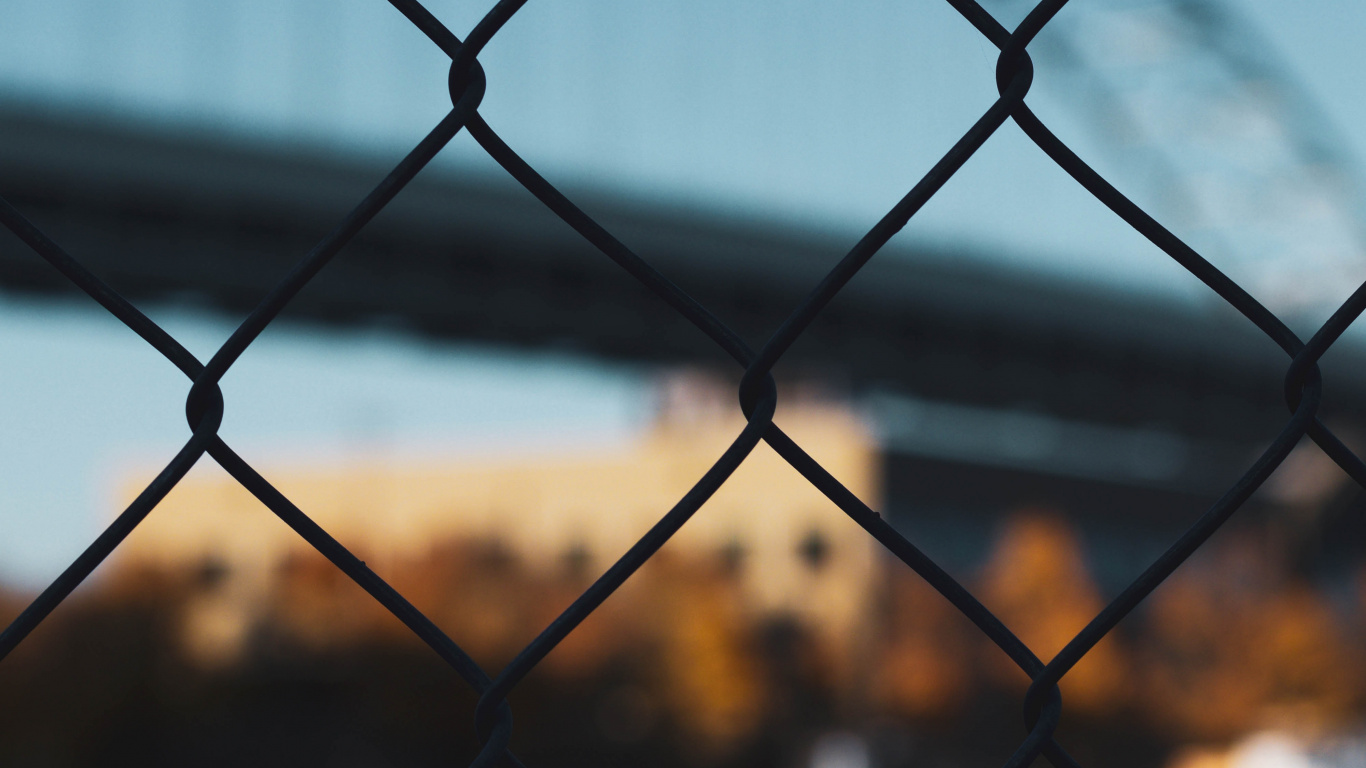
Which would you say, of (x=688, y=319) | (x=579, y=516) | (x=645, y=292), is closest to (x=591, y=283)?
(x=645, y=292)

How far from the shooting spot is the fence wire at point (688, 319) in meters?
0.75

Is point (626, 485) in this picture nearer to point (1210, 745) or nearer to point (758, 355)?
point (1210, 745)

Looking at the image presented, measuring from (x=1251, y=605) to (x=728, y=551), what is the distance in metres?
12.4

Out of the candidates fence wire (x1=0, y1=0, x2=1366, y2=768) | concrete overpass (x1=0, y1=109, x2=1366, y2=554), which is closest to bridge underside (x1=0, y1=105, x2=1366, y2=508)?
concrete overpass (x1=0, y1=109, x2=1366, y2=554)

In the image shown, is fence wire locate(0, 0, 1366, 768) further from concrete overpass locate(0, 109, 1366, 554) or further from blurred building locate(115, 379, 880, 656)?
blurred building locate(115, 379, 880, 656)

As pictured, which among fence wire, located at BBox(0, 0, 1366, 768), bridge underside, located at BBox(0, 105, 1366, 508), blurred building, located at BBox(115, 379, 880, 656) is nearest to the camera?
fence wire, located at BBox(0, 0, 1366, 768)

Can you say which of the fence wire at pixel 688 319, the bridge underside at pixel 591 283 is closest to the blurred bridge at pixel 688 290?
the bridge underside at pixel 591 283

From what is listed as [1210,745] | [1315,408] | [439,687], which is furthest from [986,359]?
[1315,408]

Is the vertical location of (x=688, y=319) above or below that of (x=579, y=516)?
below

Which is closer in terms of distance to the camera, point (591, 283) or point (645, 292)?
point (645, 292)

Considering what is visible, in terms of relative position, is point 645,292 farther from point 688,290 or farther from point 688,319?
point 688,319

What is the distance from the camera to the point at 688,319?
75 centimetres

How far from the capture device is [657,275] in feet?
2.55

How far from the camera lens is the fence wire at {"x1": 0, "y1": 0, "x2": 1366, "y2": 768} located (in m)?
0.75
